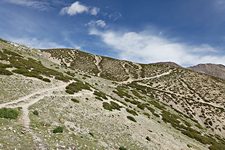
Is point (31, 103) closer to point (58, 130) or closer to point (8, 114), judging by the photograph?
point (8, 114)

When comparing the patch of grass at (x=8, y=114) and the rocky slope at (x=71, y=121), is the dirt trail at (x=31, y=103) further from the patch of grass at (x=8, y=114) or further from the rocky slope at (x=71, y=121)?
the patch of grass at (x=8, y=114)

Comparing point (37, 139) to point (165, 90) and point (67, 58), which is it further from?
point (67, 58)

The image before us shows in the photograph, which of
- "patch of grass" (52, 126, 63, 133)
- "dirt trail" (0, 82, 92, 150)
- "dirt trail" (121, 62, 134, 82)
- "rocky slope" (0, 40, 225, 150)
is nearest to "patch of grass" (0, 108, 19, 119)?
"rocky slope" (0, 40, 225, 150)

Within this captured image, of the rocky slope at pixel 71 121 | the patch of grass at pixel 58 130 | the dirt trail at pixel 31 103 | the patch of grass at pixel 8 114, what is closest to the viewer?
the dirt trail at pixel 31 103

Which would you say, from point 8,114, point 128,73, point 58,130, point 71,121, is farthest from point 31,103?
point 128,73

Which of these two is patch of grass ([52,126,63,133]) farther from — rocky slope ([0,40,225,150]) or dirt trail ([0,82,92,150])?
dirt trail ([0,82,92,150])

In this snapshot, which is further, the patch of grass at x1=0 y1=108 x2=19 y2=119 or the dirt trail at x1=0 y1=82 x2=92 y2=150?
the patch of grass at x1=0 y1=108 x2=19 y2=119

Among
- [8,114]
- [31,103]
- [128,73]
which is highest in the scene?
[128,73]

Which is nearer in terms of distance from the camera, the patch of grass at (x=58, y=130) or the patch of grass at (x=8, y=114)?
the patch of grass at (x=8, y=114)

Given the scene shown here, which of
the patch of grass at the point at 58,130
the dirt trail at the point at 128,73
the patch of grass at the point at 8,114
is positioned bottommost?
the patch of grass at the point at 58,130

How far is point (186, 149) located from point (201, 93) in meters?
78.7

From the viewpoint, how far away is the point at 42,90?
43.1 meters

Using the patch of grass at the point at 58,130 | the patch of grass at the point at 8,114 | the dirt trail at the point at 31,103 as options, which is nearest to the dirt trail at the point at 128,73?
the dirt trail at the point at 31,103

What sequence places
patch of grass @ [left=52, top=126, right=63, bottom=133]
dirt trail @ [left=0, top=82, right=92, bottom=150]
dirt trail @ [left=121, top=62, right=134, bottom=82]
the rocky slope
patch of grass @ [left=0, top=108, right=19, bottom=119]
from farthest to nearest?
1. dirt trail @ [left=121, top=62, right=134, bottom=82]
2. patch of grass @ [left=52, top=126, right=63, bottom=133]
3. patch of grass @ [left=0, top=108, right=19, bottom=119]
4. the rocky slope
5. dirt trail @ [left=0, top=82, right=92, bottom=150]
